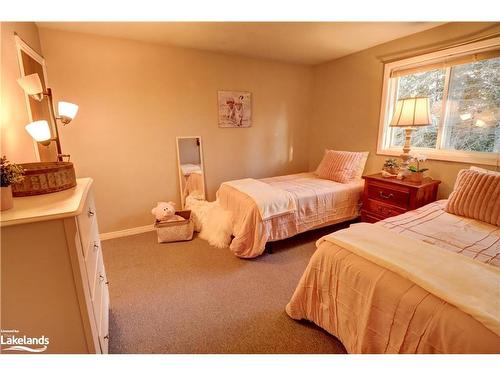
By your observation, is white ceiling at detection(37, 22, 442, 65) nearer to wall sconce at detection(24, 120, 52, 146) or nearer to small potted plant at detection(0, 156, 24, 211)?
wall sconce at detection(24, 120, 52, 146)

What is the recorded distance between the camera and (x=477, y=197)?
5.71 ft

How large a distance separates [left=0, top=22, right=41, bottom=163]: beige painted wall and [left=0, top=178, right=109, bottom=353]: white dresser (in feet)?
2.57

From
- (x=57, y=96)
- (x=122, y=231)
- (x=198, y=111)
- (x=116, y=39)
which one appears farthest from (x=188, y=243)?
(x=116, y=39)

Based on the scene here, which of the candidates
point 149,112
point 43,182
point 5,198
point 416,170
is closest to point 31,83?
point 43,182

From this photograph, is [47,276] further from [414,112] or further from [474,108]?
[474,108]

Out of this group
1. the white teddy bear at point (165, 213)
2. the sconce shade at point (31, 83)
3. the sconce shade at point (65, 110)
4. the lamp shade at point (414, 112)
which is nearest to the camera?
the sconce shade at point (31, 83)

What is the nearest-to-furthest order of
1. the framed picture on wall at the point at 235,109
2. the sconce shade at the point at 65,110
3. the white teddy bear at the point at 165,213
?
the sconce shade at the point at 65,110 < the white teddy bear at the point at 165,213 < the framed picture on wall at the point at 235,109

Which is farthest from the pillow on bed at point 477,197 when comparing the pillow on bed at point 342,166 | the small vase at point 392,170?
the pillow on bed at point 342,166

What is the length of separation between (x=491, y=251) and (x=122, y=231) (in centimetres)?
334

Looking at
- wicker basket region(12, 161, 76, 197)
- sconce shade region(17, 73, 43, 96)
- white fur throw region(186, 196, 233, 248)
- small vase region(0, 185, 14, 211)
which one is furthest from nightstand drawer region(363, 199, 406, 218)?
sconce shade region(17, 73, 43, 96)

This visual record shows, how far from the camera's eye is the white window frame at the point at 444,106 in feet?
7.04

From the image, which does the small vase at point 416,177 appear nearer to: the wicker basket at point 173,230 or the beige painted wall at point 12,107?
the wicker basket at point 173,230

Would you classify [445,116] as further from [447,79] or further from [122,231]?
[122,231]

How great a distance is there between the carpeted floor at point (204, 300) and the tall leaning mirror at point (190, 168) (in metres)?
0.78
